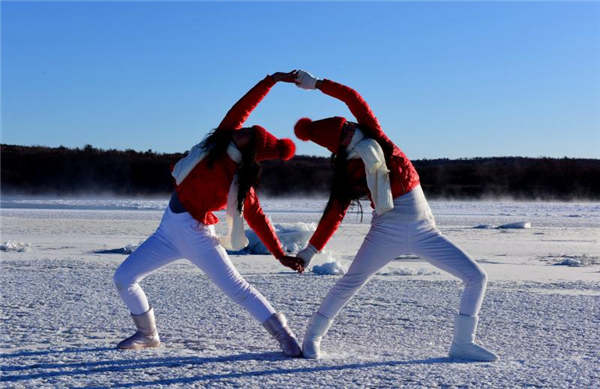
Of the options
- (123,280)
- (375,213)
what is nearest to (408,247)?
(375,213)

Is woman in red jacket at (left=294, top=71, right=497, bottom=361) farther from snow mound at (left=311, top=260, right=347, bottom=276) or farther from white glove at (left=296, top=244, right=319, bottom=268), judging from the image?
snow mound at (left=311, top=260, right=347, bottom=276)

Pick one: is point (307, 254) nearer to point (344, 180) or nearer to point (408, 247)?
point (344, 180)

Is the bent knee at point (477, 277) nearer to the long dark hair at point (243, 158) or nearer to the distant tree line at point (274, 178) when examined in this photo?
the long dark hair at point (243, 158)

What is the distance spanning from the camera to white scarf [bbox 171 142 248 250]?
4156 mm

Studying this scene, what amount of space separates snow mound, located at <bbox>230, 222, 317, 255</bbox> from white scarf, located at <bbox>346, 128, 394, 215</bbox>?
6.24 m

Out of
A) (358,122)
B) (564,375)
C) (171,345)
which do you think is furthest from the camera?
(171,345)

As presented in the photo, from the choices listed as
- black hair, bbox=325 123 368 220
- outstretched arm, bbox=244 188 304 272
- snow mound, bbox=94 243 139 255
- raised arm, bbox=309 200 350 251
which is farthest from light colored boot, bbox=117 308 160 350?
snow mound, bbox=94 243 139 255

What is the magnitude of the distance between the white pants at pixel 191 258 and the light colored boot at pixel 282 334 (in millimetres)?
42

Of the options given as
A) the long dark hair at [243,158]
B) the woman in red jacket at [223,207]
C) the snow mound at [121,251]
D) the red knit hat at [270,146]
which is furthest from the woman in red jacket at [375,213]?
the snow mound at [121,251]

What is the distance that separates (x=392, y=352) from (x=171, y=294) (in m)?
2.79

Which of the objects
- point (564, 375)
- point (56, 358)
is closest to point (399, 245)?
point (564, 375)

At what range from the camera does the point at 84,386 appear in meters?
3.62

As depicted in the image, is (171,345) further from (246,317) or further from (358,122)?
(358,122)

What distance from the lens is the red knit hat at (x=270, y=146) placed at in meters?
4.18
